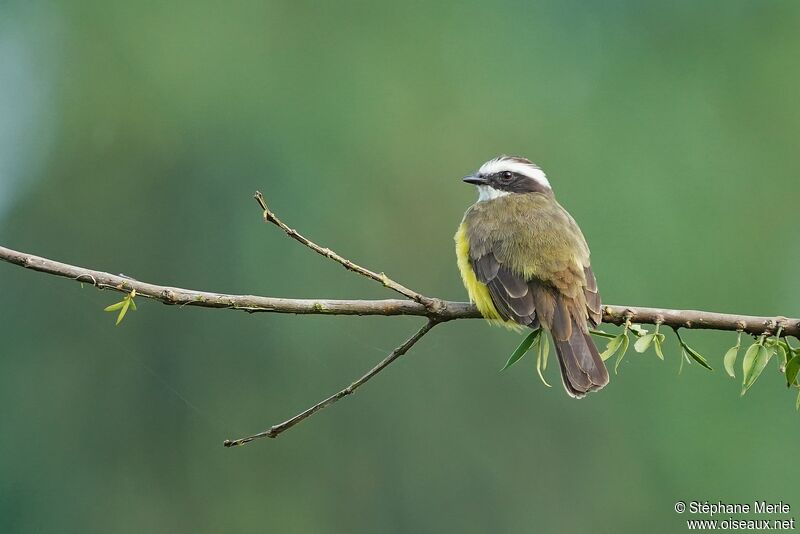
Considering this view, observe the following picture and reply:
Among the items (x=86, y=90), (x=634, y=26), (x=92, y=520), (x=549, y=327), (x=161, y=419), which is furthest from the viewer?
(x=634, y=26)

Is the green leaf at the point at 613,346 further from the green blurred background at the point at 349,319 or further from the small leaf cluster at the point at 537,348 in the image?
the green blurred background at the point at 349,319

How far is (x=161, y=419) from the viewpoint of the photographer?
16812 millimetres

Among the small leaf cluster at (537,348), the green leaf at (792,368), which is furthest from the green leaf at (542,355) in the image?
the green leaf at (792,368)

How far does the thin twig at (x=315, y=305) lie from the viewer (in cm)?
354

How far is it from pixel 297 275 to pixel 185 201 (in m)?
2.34

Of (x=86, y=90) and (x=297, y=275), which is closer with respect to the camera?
(x=297, y=275)

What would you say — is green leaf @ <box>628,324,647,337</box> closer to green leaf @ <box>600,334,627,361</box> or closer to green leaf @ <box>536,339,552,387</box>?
green leaf @ <box>600,334,627,361</box>

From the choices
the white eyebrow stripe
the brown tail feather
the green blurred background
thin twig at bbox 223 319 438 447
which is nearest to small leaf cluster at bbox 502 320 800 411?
thin twig at bbox 223 319 438 447

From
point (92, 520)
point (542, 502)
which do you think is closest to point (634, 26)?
point (542, 502)

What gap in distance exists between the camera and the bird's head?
6227 mm

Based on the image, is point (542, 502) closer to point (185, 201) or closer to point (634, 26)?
point (185, 201)

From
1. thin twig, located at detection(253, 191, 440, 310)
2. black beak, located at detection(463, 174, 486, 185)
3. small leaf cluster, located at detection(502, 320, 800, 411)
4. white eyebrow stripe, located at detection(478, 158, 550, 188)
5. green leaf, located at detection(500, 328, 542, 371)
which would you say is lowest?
small leaf cluster, located at detection(502, 320, 800, 411)

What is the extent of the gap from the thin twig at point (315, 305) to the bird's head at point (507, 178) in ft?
6.94

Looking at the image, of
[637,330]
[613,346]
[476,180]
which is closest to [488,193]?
[476,180]
